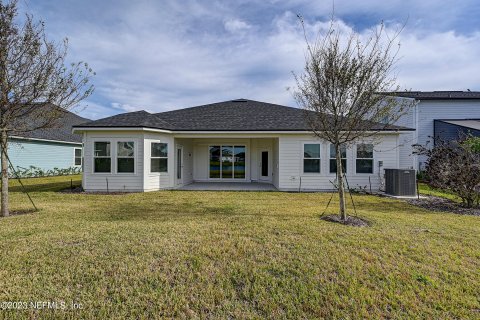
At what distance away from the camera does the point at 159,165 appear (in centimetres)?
1290

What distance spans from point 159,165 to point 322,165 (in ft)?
27.2

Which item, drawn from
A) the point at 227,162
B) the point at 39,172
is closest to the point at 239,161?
the point at 227,162

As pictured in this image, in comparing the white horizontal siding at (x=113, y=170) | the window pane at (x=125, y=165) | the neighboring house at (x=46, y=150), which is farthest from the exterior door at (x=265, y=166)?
the neighboring house at (x=46, y=150)

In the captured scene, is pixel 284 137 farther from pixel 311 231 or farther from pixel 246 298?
pixel 246 298

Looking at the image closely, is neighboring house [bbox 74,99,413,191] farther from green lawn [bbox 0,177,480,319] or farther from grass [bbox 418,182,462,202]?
green lawn [bbox 0,177,480,319]

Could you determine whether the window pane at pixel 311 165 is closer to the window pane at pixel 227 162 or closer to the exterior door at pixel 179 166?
the window pane at pixel 227 162

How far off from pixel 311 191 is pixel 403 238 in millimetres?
7627

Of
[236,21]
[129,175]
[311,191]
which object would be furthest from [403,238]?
[129,175]

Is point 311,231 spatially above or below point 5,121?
below

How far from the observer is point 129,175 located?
12.2 metres

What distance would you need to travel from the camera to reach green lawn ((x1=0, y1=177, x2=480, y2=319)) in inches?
119

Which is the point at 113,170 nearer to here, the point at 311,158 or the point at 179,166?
the point at 179,166

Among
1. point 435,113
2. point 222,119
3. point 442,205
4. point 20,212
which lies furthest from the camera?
point 435,113

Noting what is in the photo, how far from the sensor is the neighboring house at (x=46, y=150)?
18011 millimetres
